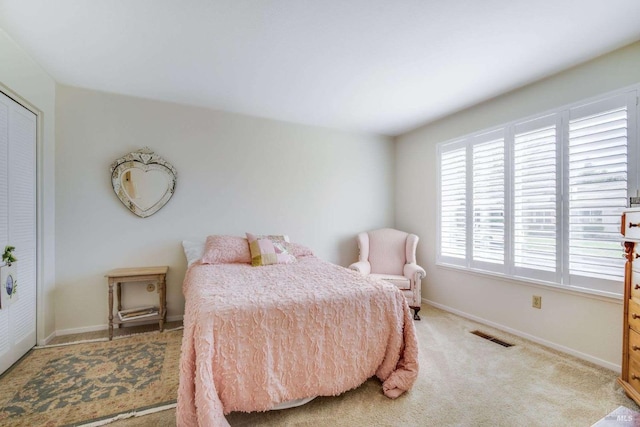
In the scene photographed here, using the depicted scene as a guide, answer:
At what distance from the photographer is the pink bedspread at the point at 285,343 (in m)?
1.39

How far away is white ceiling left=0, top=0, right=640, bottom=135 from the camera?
1.67 meters

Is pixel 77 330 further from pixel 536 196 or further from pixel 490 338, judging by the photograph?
pixel 536 196

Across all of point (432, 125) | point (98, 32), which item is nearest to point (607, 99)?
point (432, 125)

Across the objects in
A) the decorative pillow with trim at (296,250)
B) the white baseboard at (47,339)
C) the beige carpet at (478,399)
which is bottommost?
the beige carpet at (478,399)

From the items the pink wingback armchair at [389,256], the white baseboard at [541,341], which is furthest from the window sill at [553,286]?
the pink wingback armchair at [389,256]

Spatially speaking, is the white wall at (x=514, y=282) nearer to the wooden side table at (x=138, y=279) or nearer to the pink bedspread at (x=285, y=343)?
the pink bedspread at (x=285, y=343)

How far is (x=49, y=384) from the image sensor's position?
1881 millimetres

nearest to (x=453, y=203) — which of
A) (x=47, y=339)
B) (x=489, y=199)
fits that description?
(x=489, y=199)

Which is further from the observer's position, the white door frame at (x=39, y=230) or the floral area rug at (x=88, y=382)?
the white door frame at (x=39, y=230)

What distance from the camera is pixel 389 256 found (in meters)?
3.69

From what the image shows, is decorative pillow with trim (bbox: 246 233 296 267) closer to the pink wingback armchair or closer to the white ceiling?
the pink wingback armchair

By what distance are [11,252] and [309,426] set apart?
2534 millimetres

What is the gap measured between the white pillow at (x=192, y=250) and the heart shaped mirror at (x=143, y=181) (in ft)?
1.64

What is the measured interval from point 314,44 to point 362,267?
2.49 metres
